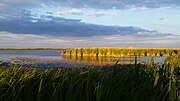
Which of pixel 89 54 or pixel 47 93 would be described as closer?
pixel 47 93

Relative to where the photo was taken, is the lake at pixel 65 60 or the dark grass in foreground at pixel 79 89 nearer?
the dark grass in foreground at pixel 79 89

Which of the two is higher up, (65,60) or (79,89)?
(79,89)

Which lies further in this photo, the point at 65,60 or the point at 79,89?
the point at 65,60

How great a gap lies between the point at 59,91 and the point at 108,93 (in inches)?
31.1

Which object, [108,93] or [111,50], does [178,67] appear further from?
[111,50]

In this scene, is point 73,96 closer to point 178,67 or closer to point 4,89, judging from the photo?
point 4,89

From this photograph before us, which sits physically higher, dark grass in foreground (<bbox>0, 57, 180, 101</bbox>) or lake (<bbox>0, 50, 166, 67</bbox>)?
dark grass in foreground (<bbox>0, 57, 180, 101</bbox>)

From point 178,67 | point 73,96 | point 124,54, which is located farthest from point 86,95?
point 124,54

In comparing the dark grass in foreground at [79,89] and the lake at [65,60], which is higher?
the dark grass in foreground at [79,89]

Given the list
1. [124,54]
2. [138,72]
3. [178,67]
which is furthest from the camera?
[124,54]

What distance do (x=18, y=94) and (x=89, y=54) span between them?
52.7 m

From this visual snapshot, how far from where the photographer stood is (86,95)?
16.8 feet

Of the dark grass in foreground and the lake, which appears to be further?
the lake

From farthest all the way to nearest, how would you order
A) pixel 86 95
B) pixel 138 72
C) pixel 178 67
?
pixel 178 67 < pixel 138 72 < pixel 86 95
